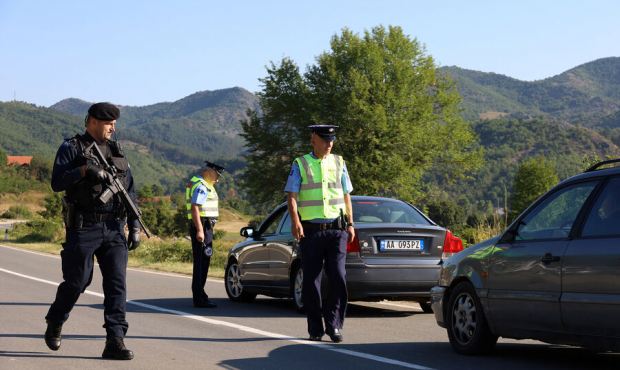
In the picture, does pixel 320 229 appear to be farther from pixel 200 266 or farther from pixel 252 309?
pixel 200 266

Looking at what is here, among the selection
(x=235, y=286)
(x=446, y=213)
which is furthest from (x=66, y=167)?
(x=446, y=213)

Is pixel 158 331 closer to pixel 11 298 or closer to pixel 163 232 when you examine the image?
pixel 11 298

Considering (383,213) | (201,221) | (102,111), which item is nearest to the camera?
(102,111)

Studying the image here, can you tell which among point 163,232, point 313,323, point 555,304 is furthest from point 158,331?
point 163,232

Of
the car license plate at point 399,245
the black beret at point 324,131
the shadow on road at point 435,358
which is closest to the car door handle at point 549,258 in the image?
the shadow on road at point 435,358

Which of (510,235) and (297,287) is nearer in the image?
(510,235)

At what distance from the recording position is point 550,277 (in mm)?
7109

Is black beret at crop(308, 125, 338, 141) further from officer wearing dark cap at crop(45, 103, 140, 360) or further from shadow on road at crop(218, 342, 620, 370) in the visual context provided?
officer wearing dark cap at crop(45, 103, 140, 360)

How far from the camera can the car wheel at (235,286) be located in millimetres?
13570

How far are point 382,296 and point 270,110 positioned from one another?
195 feet

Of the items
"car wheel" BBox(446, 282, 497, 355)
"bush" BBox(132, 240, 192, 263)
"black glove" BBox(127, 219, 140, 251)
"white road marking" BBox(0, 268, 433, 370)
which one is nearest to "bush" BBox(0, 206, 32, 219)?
"bush" BBox(132, 240, 192, 263)

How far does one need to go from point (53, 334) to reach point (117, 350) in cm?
58

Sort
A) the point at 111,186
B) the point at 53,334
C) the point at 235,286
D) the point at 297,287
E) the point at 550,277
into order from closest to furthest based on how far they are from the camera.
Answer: the point at 550,277
the point at 111,186
the point at 53,334
the point at 297,287
the point at 235,286

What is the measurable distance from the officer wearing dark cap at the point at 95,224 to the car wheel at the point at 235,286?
225 inches
